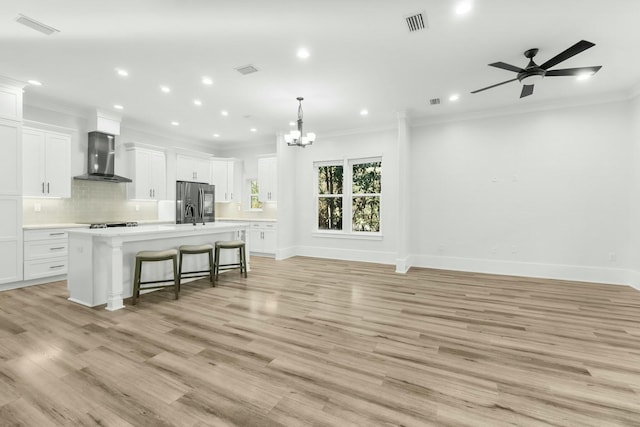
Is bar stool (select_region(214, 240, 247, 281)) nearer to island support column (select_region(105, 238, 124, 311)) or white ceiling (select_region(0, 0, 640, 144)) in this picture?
island support column (select_region(105, 238, 124, 311))

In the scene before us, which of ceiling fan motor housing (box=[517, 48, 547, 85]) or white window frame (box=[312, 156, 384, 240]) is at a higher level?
ceiling fan motor housing (box=[517, 48, 547, 85])

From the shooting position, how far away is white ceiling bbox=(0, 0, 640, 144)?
9.02ft

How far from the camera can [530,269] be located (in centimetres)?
530

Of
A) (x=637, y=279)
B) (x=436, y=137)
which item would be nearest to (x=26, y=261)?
(x=436, y=137)

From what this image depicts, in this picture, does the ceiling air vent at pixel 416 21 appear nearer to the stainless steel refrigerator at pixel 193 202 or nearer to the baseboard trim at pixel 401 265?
the baseboard trim at pixel 401 265

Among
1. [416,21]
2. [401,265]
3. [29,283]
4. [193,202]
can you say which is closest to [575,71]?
[416,21]

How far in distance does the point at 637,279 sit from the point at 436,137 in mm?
3878

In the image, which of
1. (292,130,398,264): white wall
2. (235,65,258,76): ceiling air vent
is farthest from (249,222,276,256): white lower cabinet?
(235,65,258,76): ceiling air vent

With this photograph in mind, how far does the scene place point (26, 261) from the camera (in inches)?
176

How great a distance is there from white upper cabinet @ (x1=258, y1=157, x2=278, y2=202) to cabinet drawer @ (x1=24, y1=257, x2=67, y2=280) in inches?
162

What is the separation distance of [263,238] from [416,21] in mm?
5601

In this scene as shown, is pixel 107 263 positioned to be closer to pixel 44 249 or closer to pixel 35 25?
pixel 44 249

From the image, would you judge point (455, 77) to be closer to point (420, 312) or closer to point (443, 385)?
point (420, 312)

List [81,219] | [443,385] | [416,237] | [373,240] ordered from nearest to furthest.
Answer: [443,385] → [81,219] → [416,237] → [373,240]
